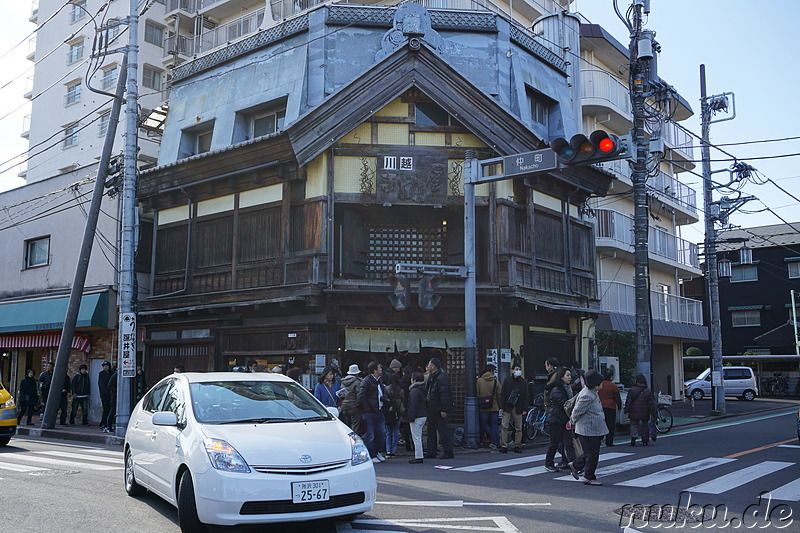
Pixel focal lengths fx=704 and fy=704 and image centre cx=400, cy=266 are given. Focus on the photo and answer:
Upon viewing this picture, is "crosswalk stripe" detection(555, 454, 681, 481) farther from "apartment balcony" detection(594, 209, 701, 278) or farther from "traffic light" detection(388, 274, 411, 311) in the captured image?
"apartment balcony" detection(594, 209, 701, 278)

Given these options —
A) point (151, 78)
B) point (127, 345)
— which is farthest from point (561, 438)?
point (151, 78)

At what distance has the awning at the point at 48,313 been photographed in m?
22.7

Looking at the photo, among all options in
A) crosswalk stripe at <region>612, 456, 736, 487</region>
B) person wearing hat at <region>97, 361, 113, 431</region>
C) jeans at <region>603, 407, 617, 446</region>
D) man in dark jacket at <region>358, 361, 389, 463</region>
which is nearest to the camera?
crosswalk stripe at <region>612, 456, 736, 487</region>

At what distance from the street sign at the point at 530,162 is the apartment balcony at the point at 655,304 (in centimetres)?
1274

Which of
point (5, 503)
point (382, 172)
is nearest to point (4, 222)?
point (382, 172)

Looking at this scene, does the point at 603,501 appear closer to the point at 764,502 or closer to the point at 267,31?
the point at 764,502

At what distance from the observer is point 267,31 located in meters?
21.8

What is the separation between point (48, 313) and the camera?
79.4 ft

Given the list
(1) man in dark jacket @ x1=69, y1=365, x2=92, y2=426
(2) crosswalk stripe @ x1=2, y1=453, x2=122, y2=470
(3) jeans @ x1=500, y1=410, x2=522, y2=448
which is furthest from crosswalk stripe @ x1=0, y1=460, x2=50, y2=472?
(1) man in dark jacket @ x1=69, y1=365, x2=92, y2=426

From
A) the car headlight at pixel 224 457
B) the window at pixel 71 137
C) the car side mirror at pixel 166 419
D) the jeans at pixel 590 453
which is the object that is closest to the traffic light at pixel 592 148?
the jeans at pixel 590 453

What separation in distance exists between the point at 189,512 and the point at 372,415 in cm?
704

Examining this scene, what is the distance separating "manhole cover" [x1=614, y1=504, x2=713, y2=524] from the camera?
7.76 meters

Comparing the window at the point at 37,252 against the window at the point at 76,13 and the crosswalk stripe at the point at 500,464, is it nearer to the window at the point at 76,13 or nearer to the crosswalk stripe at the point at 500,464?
the window at the point at 76,13

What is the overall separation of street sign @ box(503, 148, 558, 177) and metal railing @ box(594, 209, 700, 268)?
10.8m
